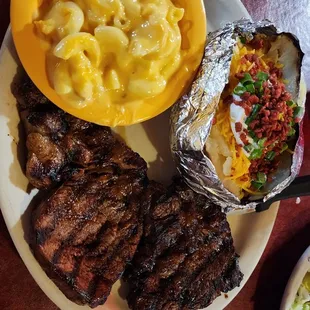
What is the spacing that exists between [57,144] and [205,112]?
47cm

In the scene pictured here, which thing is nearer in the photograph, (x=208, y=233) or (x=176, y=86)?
(x=176, y=86)

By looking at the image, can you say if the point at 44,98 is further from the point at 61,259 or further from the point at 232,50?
the point at 232,50

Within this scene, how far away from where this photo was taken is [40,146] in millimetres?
1560

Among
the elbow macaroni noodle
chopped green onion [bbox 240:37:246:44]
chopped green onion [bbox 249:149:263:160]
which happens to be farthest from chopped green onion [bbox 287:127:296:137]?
the elbow macaroni noodle

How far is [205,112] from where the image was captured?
1.62 metres

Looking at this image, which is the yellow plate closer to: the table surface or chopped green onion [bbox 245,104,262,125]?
chopped green onion [bbox 245,104,262,125]

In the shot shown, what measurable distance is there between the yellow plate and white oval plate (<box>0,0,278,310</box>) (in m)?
0.14

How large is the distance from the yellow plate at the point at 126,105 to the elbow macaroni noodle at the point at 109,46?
3 cm

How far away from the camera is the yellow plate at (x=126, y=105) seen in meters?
1.45

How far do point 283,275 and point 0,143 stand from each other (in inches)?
52.7

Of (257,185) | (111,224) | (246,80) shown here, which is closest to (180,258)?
(111,224)

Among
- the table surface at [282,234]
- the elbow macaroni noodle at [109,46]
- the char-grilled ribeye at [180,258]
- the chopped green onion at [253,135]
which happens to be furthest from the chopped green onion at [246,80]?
the table surface at [282,234]

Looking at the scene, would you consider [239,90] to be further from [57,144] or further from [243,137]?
[57,144]

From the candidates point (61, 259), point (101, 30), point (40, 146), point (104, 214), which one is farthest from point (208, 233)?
point (101, 30)
